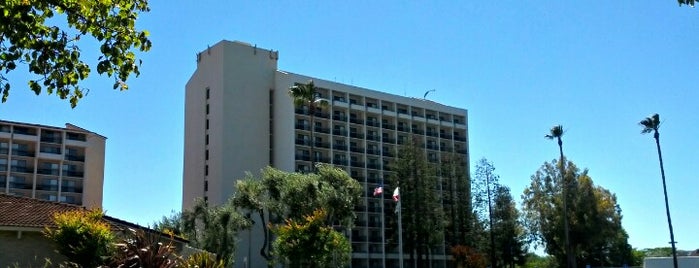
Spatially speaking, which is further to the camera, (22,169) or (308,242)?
(22,169)

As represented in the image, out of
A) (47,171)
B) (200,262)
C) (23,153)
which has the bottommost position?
(200,262)

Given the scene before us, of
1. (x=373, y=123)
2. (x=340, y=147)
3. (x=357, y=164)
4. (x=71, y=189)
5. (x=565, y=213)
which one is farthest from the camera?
(x=373, y=123)

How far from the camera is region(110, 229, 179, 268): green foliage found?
46.4 ft

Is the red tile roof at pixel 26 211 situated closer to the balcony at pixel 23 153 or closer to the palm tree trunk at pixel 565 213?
the palm tree trunk at pixel 565 213

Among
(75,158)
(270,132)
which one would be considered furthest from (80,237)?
(75,158)

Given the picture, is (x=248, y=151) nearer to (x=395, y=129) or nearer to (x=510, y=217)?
(x=395, y=129)

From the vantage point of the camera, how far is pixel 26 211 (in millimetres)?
24578

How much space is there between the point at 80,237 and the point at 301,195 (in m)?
33.3

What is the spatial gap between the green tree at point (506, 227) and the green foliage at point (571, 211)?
104 inches

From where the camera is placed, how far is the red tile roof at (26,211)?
23062mm

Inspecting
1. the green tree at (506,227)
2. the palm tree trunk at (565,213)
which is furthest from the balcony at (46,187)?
the palm tree trunk at (565,213)

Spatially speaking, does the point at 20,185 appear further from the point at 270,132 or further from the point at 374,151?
the point at 374,151

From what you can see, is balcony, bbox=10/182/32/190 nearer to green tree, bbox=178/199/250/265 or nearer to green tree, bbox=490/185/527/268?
green tree, bbox=178/199/250/265

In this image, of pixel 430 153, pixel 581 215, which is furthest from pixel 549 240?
pixel 430 153
